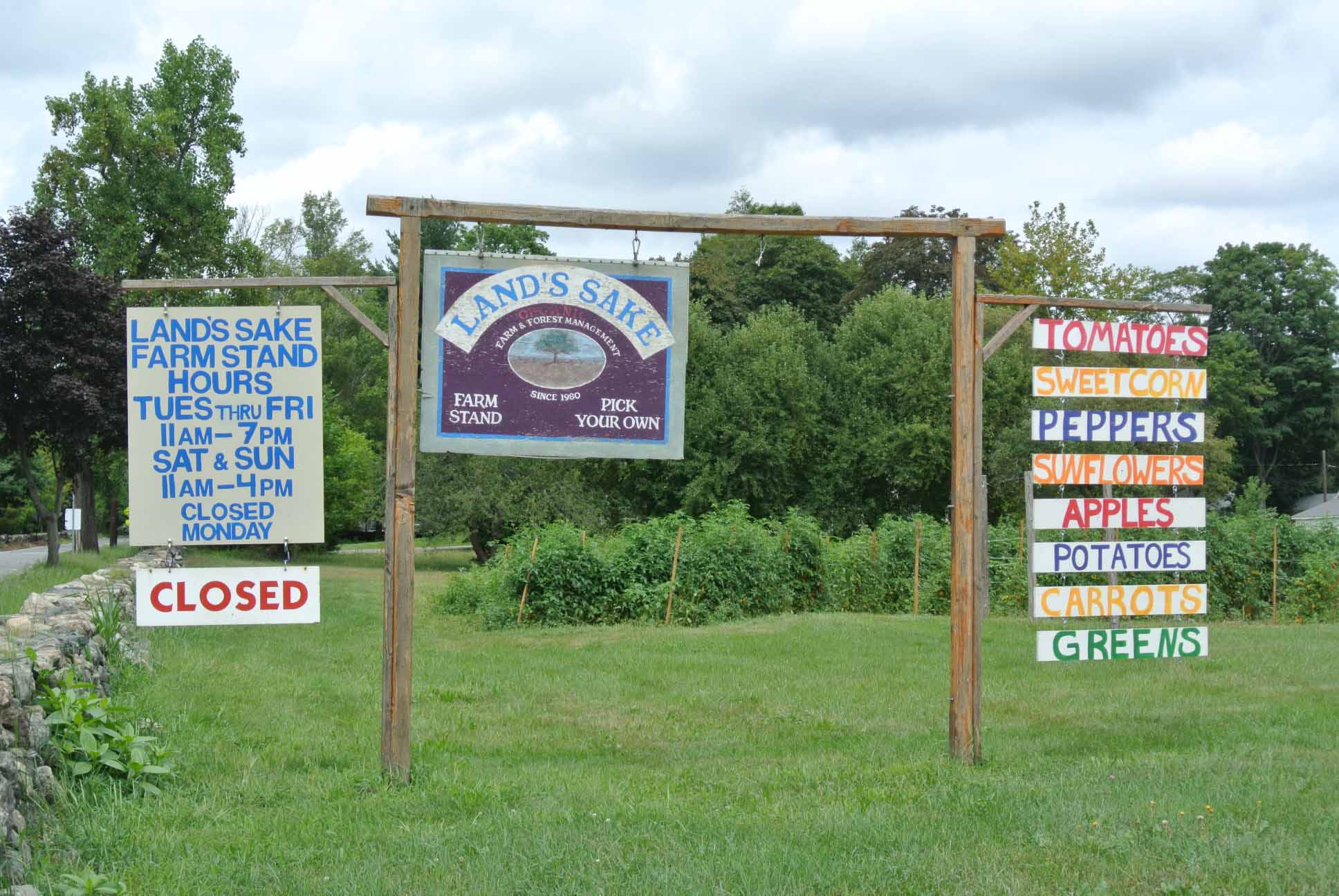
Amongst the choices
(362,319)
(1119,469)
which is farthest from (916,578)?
(362,319)

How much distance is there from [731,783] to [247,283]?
13.4ft

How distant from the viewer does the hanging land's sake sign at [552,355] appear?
6.89 metres

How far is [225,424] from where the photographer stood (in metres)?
6.74

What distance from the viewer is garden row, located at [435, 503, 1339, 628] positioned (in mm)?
18094

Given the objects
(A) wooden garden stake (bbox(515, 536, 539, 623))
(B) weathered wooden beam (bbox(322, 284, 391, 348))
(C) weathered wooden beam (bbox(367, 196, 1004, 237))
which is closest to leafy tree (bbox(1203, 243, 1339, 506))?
(A) wooden garden stake (bbox(515, 536, 539, 623))

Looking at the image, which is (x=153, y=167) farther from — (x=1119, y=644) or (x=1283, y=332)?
(x=1283, y=332)

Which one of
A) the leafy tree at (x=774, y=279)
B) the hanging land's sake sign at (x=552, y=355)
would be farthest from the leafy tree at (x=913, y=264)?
the hanging land's sake sign at (x=552, y=355)

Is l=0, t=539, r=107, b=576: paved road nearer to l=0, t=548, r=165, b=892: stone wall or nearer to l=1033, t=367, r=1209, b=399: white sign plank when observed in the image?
l=0, t=548, r=165, b=892: stone wall

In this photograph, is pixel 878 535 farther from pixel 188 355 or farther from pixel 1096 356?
pixel 188 355

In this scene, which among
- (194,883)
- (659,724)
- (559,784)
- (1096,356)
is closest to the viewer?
(194,883)

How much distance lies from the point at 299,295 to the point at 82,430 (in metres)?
22.9

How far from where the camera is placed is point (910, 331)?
37.4 metres

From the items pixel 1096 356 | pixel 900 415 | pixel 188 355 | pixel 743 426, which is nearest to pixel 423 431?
pixel 188 355

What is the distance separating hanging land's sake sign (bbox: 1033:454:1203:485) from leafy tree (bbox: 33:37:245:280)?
82.6ft
